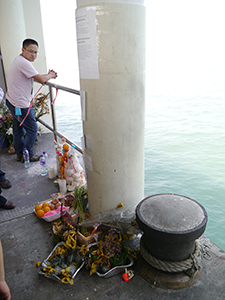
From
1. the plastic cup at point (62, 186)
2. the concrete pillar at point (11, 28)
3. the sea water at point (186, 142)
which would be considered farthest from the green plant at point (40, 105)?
the sea water at point (186, 142)

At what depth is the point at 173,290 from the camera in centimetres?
176

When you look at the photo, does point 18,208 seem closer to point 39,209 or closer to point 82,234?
point 39,209

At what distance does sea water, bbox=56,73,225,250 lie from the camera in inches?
272

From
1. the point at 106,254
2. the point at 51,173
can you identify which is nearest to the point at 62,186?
the point at 51,173

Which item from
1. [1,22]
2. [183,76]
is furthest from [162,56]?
[1,22]

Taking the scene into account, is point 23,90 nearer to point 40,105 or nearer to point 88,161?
point 40,105

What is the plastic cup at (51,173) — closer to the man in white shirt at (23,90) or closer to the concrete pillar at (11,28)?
the man in white shirt at (23,90)

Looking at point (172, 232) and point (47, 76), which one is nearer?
point (172, 232)

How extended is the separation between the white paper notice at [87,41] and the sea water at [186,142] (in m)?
4.72

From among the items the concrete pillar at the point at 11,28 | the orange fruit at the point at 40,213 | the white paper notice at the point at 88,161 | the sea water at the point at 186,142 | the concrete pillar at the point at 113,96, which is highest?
the concrete pillar at the point at 11,28

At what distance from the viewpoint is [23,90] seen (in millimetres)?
3551

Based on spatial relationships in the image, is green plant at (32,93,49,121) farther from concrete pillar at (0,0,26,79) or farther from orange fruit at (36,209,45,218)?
orange fruit at (36,209,45,218)

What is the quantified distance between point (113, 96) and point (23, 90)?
7.07 ft

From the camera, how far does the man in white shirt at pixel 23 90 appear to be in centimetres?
331
